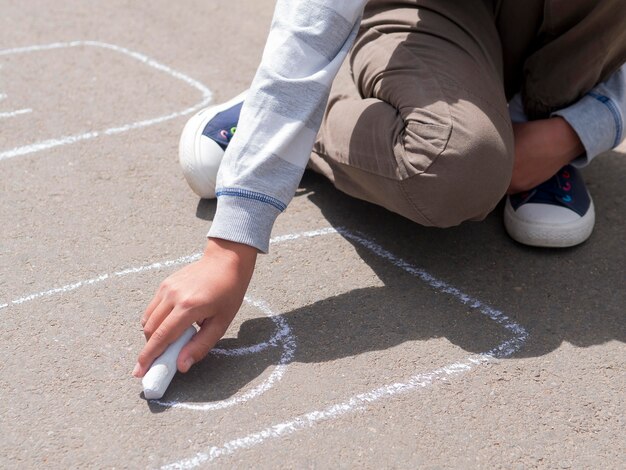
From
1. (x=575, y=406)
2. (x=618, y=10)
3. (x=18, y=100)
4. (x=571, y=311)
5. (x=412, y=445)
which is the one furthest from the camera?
(x=18, y=100)

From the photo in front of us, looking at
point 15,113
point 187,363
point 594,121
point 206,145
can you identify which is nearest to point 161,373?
point 187,363

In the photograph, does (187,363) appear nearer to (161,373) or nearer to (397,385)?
(161,373)

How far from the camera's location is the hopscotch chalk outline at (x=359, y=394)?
142cm

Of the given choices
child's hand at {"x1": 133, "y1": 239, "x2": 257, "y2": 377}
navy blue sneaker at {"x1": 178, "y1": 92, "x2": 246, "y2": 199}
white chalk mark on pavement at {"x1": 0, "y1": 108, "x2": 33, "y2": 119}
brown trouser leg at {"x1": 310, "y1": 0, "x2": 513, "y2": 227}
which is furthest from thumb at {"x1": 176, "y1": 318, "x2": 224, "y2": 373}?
white chalk mark on pavement at {"x1": 0, "y1": 108, "x2": 33, "y2": 119}

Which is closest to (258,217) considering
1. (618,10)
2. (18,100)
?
(618,10)

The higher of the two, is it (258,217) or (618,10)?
(618,10)

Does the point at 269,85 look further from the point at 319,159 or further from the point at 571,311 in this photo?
the point at 571,311

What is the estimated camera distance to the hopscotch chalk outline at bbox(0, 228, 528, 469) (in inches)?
55.8

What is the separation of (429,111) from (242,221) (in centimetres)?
46

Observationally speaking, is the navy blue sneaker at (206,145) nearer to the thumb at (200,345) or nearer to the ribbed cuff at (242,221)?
the ribbed cuff at (242,221)

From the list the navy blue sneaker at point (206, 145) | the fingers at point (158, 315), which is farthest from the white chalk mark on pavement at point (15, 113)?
the fingers at point (158, 315)

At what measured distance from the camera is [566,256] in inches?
76.9

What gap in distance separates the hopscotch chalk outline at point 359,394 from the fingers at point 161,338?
0.28ft

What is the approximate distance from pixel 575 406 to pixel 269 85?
0.81 meters
